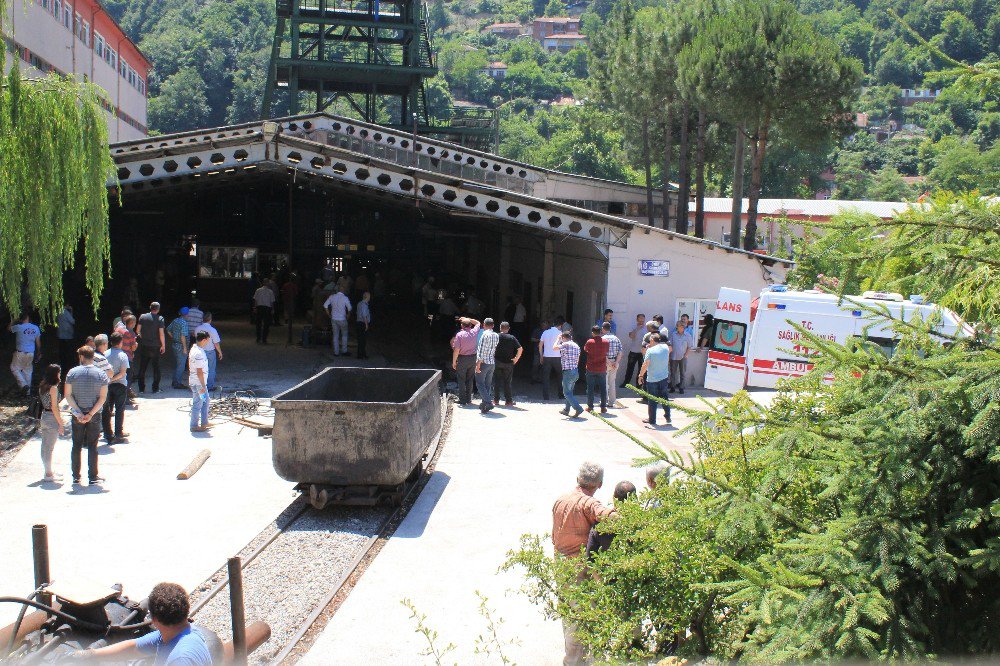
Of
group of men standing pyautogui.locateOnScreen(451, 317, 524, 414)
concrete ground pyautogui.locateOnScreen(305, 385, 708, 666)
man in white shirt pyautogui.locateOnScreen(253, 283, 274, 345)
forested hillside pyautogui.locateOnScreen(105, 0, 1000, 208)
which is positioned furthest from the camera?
forested hillside pyautogui.locateOnScreen(105, 0, 1000, 208)

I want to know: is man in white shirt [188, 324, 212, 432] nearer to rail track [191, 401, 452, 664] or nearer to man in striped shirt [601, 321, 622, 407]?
rail track [191, 401, 452, 664]

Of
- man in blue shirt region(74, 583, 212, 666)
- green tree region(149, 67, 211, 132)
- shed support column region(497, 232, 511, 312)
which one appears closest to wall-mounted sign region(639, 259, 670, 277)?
shed support column region(497, 232, 511, 312)

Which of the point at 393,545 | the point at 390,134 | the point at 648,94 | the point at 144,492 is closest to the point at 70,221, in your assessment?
the point at 144,492

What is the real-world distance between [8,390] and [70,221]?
5062 mm

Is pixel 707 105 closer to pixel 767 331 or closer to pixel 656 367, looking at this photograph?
pixel 767 331

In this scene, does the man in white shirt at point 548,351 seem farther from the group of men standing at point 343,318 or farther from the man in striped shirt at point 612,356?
the group of men standing at point 343,318

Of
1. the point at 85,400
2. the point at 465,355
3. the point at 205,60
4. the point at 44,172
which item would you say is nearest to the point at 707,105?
the point at 465,355

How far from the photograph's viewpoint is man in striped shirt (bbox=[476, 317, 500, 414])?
676 inches

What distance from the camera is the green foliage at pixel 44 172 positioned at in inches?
516

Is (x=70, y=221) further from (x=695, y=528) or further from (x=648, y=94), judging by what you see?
(x=648, y=94)

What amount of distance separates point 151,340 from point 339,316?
18.4 ft

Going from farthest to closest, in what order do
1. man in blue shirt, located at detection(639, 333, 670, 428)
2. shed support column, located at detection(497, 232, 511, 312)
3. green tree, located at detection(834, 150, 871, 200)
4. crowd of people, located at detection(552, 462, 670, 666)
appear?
green tree, located at detection(834, 150, 871, 200)
shed support column, located at detection(497, 232, 511, 312)
man in blue shirt, located at detection(639, 333, 670, 428)
crowd of people, located at detection(552, 462, 670, 666)

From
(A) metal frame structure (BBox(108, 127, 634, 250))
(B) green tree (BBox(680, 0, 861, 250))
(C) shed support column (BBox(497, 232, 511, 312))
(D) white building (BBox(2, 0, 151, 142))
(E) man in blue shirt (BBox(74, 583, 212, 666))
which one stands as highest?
(D) white building (BBox(2, 0, 151, 142))

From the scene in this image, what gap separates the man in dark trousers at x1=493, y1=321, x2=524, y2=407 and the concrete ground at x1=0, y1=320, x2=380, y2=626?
451cm
